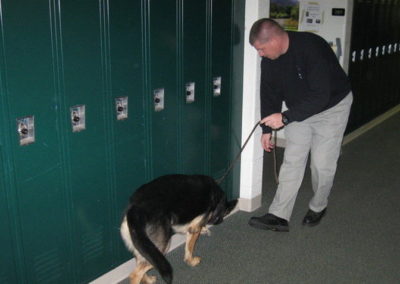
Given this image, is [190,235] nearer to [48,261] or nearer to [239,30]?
[48,261]

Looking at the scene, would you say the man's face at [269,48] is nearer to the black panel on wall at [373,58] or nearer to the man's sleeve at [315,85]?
the man's sleeve at [315,85]

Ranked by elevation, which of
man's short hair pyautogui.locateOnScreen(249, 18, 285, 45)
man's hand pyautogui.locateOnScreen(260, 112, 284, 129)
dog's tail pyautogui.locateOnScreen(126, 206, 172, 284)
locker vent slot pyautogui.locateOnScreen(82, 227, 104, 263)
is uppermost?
man's short hair pyautogui.locateOnScreen(249, 18, 285, 45)

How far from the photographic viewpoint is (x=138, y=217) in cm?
247

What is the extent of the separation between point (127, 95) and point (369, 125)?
5678 mm

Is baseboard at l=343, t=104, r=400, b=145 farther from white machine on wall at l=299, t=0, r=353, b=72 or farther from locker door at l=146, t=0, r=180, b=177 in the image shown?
locker door at l=146, t=0, r=180, b=177

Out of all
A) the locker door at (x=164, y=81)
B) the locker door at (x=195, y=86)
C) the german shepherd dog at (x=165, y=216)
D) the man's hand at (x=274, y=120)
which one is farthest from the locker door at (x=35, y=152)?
the man's hand at (x=274, y=120)

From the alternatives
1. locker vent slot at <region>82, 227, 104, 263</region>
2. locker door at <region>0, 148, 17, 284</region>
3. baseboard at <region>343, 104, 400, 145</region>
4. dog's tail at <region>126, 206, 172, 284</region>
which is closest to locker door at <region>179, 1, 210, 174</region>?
locker vent slot at <region>82, 227, 104, 263</region>

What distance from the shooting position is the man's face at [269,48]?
3.19 metres

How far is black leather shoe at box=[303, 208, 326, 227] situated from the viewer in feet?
12.7

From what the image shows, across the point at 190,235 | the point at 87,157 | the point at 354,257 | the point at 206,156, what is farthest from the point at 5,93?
the point at 354,257

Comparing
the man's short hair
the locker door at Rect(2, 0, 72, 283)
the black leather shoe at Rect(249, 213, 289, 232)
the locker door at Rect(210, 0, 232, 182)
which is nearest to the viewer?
Answer: the locker door at Rect(2, 0, 72, 283)

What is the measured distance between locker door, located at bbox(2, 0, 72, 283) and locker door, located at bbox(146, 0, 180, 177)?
79 centimetres

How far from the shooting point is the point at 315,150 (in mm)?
3654

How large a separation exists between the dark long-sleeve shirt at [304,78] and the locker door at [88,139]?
1.39m
